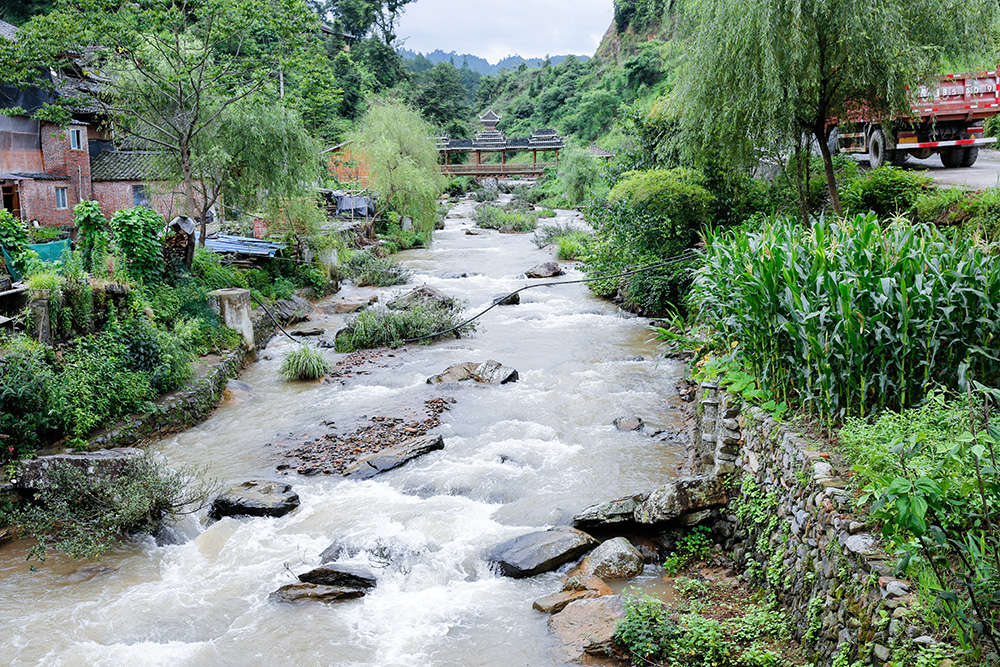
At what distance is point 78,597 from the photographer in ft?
22.7

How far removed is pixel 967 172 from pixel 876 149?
211 cm

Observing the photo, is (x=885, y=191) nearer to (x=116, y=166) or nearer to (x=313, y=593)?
(x=313, y=593)

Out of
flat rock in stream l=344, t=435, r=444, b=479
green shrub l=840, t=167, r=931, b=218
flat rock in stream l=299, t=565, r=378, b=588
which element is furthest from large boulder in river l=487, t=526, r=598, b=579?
green shrub l=840, t=167, r=931, b=218

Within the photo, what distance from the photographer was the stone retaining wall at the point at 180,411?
10.1 metres

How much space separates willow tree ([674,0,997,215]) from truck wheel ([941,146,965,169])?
672 centimetres

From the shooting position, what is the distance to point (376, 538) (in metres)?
7.66

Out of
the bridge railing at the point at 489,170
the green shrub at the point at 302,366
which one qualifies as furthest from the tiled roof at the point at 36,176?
the bridge railing at the point at 489,170

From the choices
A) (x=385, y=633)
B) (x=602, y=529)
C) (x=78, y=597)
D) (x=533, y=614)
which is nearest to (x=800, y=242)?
(x=602, y=529)

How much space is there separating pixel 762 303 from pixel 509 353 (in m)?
8.75

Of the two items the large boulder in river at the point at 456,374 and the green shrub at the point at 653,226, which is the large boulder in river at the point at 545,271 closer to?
the green shrub at the point at 653,226

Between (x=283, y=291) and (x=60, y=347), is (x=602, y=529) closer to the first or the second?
(x=60, y=347)

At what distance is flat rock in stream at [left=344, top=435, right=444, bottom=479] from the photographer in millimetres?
9547

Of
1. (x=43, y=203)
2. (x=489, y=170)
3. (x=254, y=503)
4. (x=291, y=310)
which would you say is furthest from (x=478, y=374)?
(x=489, y=170)

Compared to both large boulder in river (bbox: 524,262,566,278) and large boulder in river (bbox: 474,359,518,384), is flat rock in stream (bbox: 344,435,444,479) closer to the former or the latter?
large boulder in river (bbox: 474,359,518,384)
